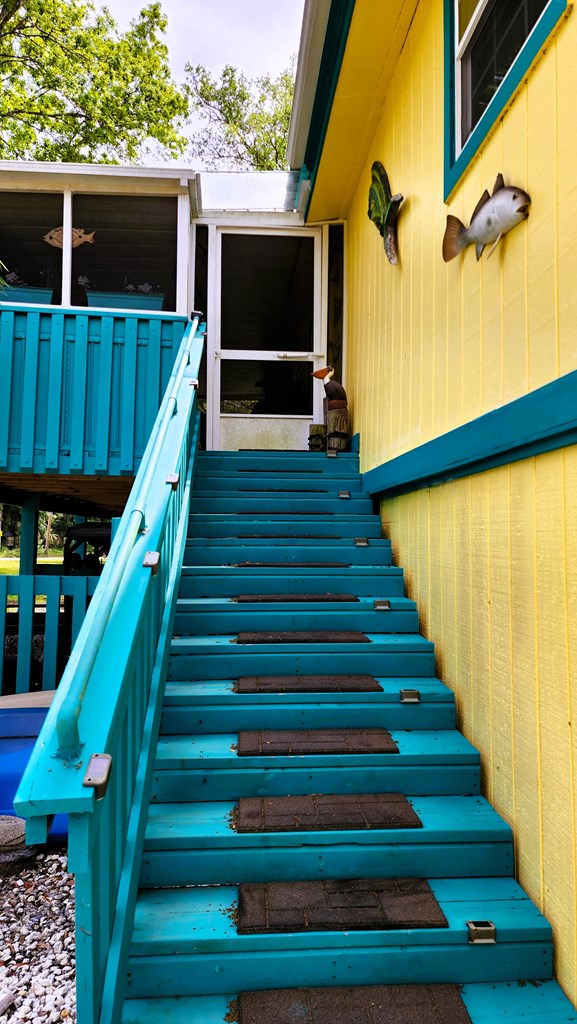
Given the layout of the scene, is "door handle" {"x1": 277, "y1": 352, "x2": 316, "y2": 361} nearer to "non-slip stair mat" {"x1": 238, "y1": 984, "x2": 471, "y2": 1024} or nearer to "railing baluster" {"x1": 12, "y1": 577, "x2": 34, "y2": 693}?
"railing baluster" {"x1": 12, "y1": 577, "x2": 34, "y2": 693}

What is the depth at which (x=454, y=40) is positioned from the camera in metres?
2.77

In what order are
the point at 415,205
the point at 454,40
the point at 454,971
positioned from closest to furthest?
the point at 454,971 → the point at 454,40 → the point at 415,205

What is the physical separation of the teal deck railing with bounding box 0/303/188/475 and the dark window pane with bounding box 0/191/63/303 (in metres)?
1.37

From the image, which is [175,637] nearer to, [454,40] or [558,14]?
[558,14]

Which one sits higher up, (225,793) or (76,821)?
(76,821)

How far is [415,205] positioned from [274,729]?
302 cm

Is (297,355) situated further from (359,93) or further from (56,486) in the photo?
(56,486)

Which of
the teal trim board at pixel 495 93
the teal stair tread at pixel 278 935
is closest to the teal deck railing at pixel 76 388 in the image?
the teal trim board at pixel 495 93

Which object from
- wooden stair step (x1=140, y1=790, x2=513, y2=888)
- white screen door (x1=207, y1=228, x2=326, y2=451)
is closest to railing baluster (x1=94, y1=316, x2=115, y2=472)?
white screen door (x1=207, y1=228, x2=326, y2=451)

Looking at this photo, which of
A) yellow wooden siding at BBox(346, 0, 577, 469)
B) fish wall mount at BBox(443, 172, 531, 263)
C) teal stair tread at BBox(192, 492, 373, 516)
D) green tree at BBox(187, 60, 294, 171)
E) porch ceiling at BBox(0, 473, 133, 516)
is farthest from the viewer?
green tree at BBox(187, 60, 294, 171)

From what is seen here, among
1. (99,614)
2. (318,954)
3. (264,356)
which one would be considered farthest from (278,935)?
(264,356)

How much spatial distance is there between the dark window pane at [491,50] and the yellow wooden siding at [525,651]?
1.66 m

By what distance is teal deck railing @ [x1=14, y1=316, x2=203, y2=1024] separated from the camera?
114 cm

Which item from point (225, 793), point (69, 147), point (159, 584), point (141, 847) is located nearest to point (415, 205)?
point (159, 584)
